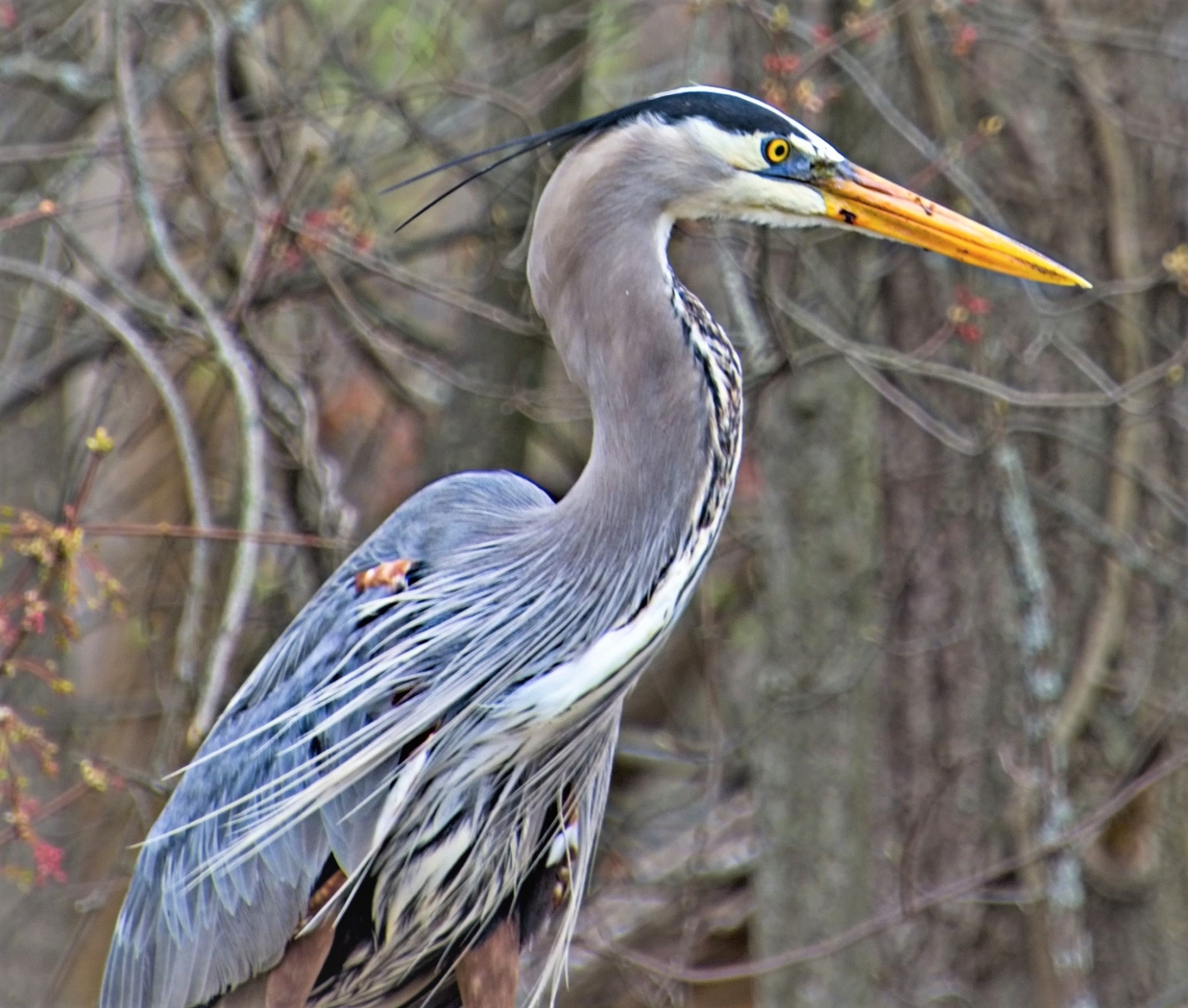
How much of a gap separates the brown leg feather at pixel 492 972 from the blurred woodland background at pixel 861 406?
0.46 metres

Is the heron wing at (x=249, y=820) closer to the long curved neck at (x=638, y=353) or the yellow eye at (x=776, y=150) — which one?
the long curved neck at (x=638, y=353)

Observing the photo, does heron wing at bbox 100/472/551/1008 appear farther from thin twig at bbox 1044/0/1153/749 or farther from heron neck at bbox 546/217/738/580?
thin twig at bbox 1044/0/1153/749

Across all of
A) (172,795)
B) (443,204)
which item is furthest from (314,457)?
(443,204)

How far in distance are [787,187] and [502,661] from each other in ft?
2.89

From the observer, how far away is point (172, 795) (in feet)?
10.4

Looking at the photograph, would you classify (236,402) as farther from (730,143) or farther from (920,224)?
(920,224)

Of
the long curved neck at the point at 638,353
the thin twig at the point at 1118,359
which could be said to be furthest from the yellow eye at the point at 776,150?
the thin twig at the point at 1118,359

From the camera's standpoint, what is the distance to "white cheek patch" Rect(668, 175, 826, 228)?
268cm

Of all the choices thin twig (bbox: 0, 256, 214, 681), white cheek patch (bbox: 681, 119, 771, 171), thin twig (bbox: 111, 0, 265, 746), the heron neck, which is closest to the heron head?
white cheek patch (bbox: 681, 119, 771, 171)

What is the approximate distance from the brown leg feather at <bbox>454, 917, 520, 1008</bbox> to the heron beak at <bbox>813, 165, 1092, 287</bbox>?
1398 millimetres

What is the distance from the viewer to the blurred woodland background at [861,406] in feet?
12.0

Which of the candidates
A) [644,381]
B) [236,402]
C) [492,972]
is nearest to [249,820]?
[492,972]

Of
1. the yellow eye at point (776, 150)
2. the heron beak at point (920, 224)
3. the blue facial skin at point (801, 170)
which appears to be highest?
the yellow eye at point (776, 150)

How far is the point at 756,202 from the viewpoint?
270 cm
